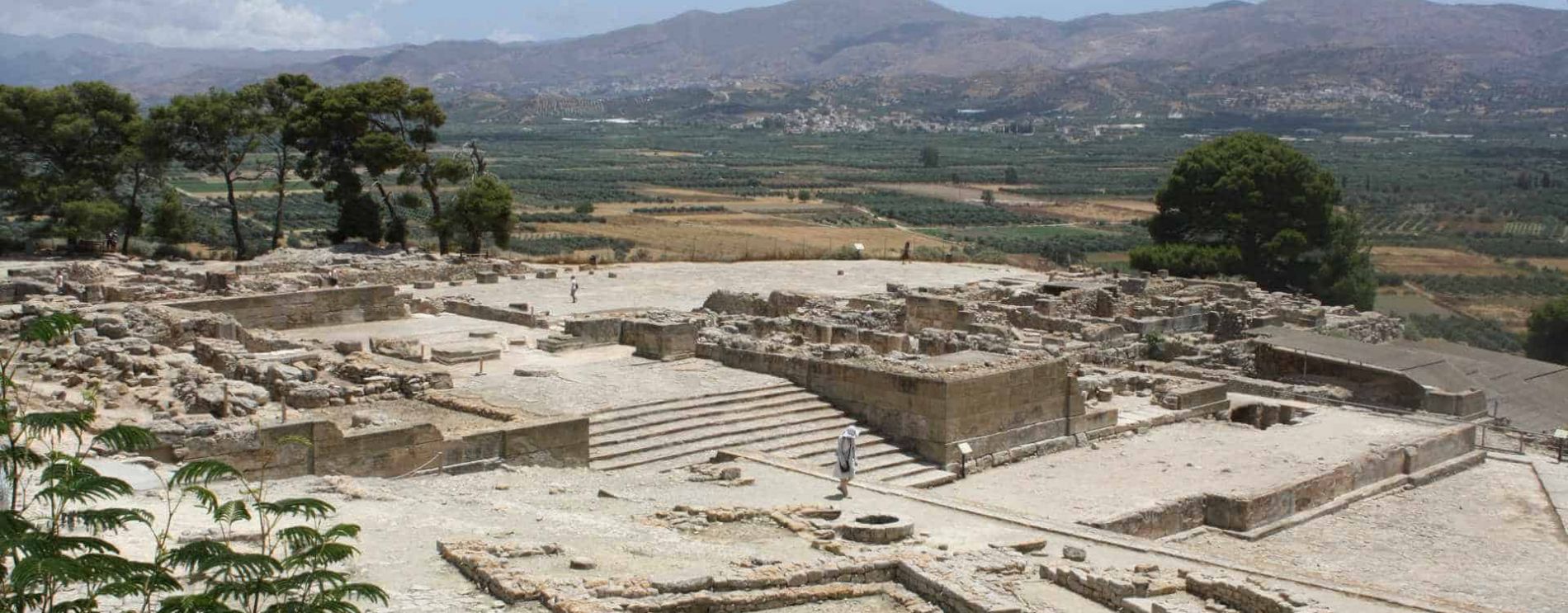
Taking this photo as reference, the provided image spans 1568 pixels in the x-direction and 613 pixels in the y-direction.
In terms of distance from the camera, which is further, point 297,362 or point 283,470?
point 297,362

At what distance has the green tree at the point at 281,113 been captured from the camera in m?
39.1

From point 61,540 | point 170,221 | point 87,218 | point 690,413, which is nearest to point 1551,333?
point 690,413

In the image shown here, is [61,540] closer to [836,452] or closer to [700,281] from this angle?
[836,452]

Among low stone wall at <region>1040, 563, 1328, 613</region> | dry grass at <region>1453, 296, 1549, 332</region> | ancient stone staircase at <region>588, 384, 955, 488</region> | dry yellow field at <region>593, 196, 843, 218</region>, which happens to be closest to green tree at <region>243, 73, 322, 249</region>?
ancient stone staircase at <region>588, 384, 955, 488</region>

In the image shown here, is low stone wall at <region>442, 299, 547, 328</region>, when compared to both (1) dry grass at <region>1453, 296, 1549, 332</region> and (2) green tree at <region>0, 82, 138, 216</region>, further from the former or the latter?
(1) dry grass at <region>1453, 296, 1549, 332</region>

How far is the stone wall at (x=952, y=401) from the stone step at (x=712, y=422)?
47 cm

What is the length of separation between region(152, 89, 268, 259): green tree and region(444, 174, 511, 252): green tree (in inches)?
212

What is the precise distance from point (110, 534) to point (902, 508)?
7782 millimetres

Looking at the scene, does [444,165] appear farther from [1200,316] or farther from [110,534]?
[110,534]

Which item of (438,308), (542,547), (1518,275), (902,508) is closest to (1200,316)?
(438,308)

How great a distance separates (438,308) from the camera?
29.8 m

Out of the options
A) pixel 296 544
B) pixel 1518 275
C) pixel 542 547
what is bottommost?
pixel 1518 275

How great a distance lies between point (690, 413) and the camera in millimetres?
19797

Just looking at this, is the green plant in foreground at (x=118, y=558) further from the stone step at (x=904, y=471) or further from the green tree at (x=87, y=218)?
the green tree at (x=87, y=218)
